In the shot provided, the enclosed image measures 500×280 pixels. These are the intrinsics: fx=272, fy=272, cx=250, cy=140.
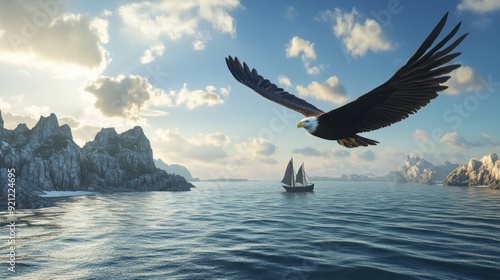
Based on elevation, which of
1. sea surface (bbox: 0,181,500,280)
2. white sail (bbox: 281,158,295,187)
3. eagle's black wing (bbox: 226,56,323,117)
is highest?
eagle's black wing (bbox: 226,56,323,117)

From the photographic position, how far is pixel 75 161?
105250mm

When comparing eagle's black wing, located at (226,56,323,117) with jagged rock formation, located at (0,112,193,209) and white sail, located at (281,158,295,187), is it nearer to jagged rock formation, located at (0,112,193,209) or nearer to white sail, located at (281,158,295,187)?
jagged rock formation, located at (0,112,193,209)

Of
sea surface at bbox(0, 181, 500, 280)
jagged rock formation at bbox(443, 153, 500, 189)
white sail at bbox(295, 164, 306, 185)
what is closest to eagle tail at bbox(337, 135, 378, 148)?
sea surface at bbox(0, 181, 500, 280)

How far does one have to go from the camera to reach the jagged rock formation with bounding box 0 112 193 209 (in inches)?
3467

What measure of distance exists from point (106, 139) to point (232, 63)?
153894 millimetres

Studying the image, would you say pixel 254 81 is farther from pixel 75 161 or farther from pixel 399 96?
pixel 75 161

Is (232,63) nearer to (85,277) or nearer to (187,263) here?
(187,263)

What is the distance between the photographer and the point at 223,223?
36.3m

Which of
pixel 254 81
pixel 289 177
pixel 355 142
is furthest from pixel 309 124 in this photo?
pixel 289 177

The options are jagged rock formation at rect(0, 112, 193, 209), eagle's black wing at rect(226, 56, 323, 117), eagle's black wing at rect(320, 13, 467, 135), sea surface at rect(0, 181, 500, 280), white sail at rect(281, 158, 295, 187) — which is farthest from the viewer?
white sail at rect(281, 158, 295, 187)

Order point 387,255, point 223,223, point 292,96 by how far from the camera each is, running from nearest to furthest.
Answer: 1. point 292,96
2. point 387,255
3. point 223,223

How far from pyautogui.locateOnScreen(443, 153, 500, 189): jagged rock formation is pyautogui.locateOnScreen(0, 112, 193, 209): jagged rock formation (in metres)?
158

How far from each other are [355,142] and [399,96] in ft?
2.72

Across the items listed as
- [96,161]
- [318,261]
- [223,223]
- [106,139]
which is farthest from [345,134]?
[106,139]
